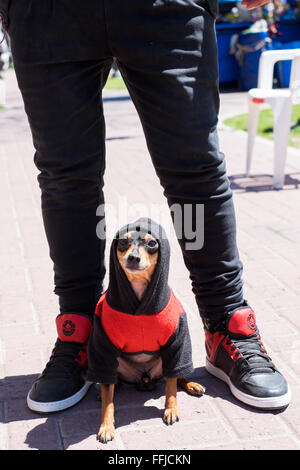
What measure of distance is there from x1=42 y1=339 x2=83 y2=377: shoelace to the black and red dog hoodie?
0.54ft

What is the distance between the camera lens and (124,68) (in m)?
2.00

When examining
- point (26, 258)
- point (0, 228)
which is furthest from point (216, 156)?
point (0, 228)

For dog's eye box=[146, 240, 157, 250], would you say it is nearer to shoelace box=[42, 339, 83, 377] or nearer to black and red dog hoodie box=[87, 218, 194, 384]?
black and red dog hoodie box=[87, 218, 194, 384]

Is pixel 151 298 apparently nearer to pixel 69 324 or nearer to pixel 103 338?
pixel 103 338

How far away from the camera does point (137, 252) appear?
6.42ft

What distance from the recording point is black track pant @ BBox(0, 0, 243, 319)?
1.89 meters

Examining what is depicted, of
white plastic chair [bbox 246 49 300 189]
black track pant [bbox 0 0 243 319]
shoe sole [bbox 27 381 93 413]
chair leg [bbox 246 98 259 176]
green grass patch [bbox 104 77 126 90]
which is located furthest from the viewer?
green grass patch [bbox 104 77 126 90]

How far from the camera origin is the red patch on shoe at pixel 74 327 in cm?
226

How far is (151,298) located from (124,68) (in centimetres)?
76

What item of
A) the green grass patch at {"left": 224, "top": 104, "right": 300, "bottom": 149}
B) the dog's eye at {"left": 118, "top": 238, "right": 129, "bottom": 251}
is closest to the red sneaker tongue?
the dog's eye at {"left": 118, "top": 238, "right": 129, "bottom": 251}

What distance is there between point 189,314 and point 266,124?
17.7 ft

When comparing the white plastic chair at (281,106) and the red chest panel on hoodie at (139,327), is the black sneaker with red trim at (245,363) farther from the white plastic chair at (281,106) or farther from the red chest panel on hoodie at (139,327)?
the white plastic chair at (281,106)

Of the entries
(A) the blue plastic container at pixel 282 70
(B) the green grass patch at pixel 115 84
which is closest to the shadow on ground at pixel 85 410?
(A) the blue plastic container at pixel 282 70
